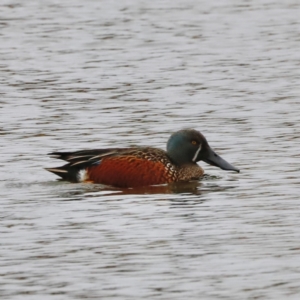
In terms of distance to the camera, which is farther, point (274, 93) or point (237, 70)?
point (237, 70)

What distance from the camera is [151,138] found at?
1568cm

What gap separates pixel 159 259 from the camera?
9.80m

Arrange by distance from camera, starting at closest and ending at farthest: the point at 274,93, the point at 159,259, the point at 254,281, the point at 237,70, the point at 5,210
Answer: the point at 254,281 → the point at 159,259 → the point at 5,210 → the point at 274,93 → the point at 237,70

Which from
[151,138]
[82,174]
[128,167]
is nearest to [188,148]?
[128,167]

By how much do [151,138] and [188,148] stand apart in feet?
5.67

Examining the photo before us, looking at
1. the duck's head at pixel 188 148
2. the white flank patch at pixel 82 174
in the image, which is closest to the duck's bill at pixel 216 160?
the duck's head at pixel 188 148

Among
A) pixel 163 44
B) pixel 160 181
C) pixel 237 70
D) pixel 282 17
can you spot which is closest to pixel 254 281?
pixel 160 181

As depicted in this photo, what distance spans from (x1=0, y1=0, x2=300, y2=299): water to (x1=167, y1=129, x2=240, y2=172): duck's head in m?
0.28

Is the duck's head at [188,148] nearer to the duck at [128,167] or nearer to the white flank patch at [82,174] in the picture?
the duck at [128,167]

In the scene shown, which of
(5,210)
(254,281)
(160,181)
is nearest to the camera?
(254,281)

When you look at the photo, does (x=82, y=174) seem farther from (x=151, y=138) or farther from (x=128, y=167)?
(x=151, y=138)

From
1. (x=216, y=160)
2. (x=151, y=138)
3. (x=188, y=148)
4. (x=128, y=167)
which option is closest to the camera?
(x=128, y=167)

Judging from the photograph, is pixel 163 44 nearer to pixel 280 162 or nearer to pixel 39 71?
pixel 39 71

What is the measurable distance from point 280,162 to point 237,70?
6737mm
